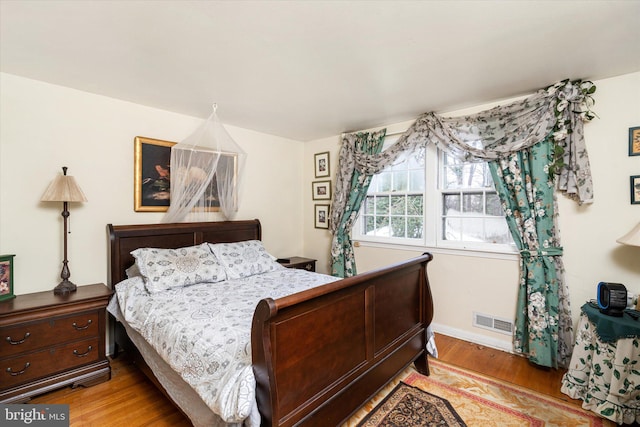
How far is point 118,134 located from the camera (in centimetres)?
A: 284

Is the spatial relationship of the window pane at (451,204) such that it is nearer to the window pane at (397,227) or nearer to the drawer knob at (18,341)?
the window pane at (397,227)

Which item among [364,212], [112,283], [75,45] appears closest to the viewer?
[75,45]

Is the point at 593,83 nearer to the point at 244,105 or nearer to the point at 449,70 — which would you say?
the point at 449,70

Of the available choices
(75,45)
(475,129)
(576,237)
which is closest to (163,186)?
(75,45)

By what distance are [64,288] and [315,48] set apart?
2.70 metres

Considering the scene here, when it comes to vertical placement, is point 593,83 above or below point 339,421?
above

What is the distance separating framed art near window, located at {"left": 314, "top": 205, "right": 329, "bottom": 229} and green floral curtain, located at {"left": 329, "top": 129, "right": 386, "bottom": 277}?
229mm

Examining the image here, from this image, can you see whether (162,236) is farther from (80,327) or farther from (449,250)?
(449,250)

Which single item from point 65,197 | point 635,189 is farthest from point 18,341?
point 635,189

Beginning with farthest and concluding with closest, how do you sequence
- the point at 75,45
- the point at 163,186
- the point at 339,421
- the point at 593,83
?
the point at 163,186
the point at 593,83
the point at 75,45
the point at 339,421

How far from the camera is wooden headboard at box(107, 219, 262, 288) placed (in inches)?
107

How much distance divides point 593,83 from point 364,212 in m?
2.50

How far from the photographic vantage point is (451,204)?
3.25 metres

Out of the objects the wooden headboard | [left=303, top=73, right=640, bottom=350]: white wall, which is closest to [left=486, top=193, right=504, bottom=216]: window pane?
[left=303, top=73, right=640, bottom=350]: white wall
